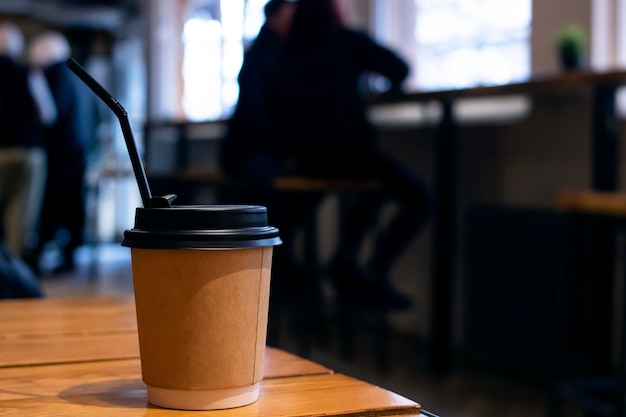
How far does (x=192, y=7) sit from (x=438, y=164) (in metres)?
4.96

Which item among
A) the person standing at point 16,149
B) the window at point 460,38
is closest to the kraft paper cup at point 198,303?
the window at point 460,38

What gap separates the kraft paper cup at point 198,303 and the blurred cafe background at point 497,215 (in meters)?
1.66

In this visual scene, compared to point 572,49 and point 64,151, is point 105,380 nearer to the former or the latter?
point 572,49

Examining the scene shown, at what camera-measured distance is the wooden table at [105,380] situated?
494mm

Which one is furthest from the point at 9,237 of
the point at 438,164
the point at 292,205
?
the point at 438,164

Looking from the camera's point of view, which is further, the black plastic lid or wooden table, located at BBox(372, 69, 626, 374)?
wooden table, located at BBox(372, 69, 626, 374)

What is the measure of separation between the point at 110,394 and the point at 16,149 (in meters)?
5.41

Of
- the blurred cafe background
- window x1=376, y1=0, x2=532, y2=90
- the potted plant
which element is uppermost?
window x1=376, y1=0, x2=532, y2=90

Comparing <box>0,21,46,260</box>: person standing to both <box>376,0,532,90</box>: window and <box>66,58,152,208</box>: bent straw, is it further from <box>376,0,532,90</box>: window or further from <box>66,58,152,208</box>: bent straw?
<box>66,58,152,208</box>: bent straw

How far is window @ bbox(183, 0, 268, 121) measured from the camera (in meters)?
7.03

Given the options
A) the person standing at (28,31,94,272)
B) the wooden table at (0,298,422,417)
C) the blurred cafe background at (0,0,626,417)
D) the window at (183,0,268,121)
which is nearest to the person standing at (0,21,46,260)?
the person standing at (28,31,94,272)

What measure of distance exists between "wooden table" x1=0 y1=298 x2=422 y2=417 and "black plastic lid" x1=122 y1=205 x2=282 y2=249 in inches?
3.7

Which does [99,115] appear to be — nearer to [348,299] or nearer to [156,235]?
[348,299]

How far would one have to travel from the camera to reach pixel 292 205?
409cm
